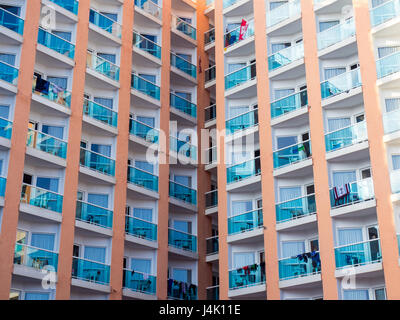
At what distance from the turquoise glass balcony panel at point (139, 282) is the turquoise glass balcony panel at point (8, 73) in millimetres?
11202

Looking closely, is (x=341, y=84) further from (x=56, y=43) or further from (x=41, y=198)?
(x=41, y=198)

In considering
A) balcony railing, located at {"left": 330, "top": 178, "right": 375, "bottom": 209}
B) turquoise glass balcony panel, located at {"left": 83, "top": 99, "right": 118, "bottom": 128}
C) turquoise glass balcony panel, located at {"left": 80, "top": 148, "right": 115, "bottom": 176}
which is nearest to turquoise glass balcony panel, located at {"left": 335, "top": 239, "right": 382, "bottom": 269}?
balcony railing, located at {"left": 330, "top": 178, "right": 375, "bottom": 209}

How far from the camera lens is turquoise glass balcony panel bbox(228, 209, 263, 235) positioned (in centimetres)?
3706

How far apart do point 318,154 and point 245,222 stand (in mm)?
5605

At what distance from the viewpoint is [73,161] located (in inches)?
1410

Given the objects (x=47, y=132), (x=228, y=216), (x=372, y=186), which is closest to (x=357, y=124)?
(x=372, y=186)

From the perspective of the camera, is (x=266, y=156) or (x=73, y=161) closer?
(x=73, y=161)

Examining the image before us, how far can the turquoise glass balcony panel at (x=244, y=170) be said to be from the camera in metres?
38.3

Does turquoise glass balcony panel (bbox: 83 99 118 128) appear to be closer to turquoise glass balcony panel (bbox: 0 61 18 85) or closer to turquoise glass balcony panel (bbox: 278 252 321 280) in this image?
turquoise glass balcony panel (bbox: 0 61 18 85)

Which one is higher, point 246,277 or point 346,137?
point 346,137

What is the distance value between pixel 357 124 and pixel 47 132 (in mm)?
15676

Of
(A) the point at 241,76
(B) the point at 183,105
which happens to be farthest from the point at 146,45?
(A) the point at 241,76

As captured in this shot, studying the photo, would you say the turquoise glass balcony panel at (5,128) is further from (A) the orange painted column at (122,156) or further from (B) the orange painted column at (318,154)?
(B) the orange painted column at (318,154)

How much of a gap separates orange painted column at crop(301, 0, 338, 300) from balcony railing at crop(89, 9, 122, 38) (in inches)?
426
